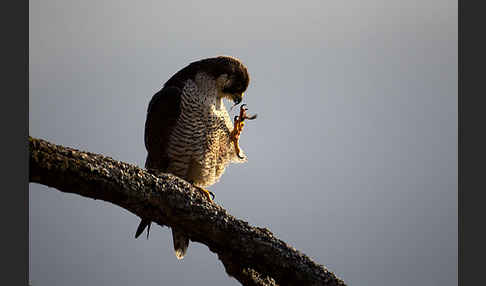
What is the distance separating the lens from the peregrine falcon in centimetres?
342

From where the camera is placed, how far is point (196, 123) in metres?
3.41

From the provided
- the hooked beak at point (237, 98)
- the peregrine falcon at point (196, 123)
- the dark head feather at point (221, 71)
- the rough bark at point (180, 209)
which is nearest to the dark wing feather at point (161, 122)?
the peregrine falcon at point (196, 123)

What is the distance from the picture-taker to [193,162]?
3512mm

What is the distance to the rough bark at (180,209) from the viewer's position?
181 cm

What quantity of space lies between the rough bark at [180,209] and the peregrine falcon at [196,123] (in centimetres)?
119

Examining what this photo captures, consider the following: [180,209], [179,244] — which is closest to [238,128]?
[179,244]

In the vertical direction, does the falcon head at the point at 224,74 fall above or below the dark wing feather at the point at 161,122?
above

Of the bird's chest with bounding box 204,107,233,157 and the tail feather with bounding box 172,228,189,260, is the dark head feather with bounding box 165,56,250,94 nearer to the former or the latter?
the bird's chest with bounding box 204,107,233,157

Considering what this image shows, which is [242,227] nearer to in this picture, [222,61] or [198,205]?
[198,205]

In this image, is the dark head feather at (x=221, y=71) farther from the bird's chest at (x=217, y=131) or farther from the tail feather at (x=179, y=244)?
the tail feather at (x=179, y=244)

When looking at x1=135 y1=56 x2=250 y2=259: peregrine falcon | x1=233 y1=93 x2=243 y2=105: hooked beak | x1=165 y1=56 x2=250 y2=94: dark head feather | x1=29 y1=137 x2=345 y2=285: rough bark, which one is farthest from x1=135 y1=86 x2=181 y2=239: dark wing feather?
x1=29 y1=137 x2=345 y2=285: rough bark

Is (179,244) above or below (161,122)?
below

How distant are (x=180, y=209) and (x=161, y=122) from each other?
4.85 feet

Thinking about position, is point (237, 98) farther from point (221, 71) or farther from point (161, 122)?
point (161, 122)
